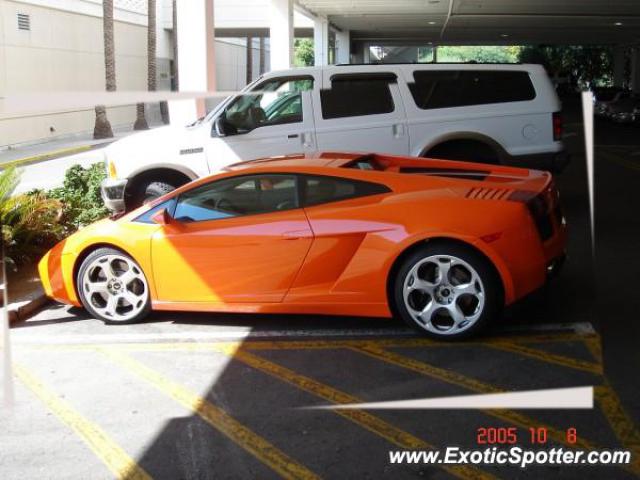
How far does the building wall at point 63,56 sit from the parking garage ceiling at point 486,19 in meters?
9.72

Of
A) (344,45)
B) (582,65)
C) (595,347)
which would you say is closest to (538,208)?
(595,347)

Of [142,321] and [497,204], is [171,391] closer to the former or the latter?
[142,321]

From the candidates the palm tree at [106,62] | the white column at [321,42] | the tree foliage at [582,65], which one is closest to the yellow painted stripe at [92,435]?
the palm tree at [106,62]

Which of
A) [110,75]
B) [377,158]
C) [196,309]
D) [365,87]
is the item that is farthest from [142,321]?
[110,75]

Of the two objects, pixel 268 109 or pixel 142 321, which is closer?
pixel 142 321

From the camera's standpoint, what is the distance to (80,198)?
10.9m

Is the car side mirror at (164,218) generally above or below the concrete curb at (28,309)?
above

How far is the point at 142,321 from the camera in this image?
22.5 ft

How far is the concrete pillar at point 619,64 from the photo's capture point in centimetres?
5853

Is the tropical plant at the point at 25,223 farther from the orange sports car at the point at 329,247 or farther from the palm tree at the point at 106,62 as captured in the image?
the palm tree at the point at 106,62

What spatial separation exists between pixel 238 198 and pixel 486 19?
104 ft

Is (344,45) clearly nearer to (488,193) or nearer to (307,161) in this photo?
(307,161)

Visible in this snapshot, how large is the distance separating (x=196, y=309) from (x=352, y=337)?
4.30ft

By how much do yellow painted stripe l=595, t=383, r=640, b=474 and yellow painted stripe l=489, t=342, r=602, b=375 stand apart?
316 mm
